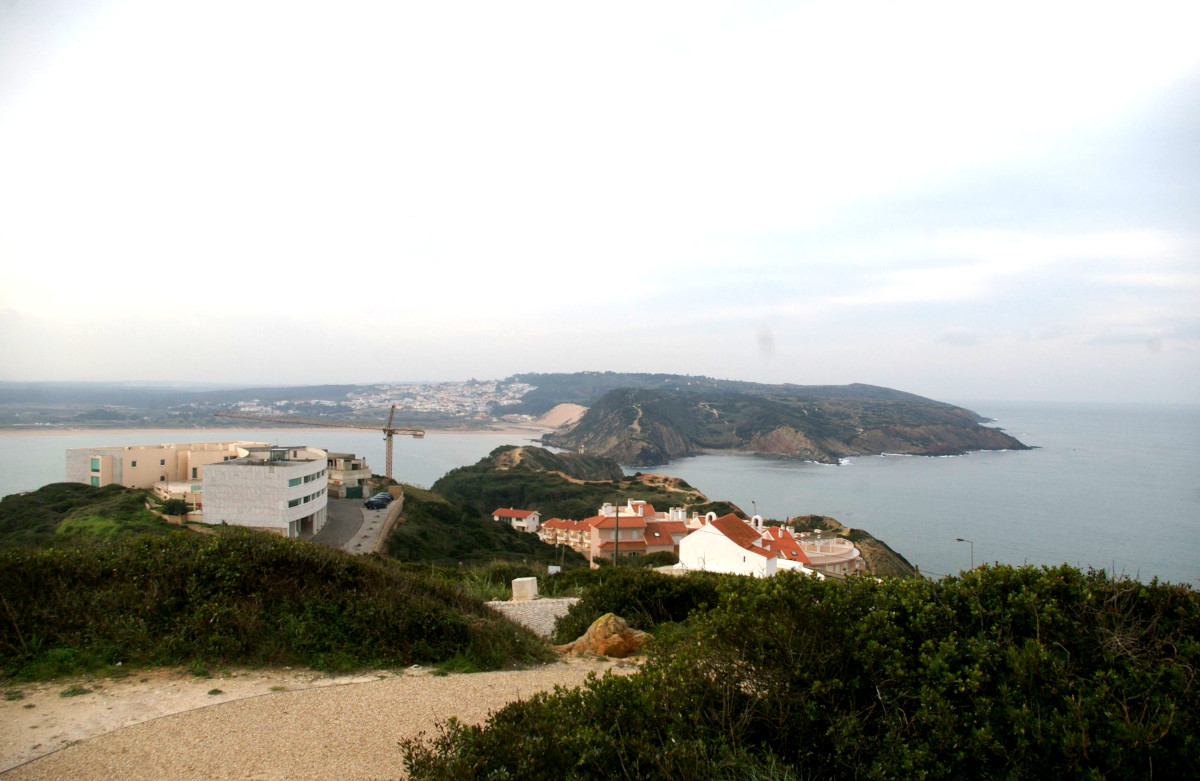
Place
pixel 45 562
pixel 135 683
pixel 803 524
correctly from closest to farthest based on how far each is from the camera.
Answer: pixel 135 683
pixel 45 562
pixel 803 524

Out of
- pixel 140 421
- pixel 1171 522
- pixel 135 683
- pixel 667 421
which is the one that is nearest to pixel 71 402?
pixel 140 421

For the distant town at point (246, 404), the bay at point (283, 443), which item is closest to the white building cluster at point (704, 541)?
the bay at point (283, 443)

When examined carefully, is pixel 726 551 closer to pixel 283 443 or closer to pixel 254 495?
pixel 254 495

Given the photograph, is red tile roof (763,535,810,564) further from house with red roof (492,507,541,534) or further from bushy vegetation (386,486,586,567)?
house with red roof (492,507,541,534)

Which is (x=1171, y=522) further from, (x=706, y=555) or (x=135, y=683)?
(x=135, y=683)

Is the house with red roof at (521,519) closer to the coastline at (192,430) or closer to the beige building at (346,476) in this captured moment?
the beige building at (346,476)
